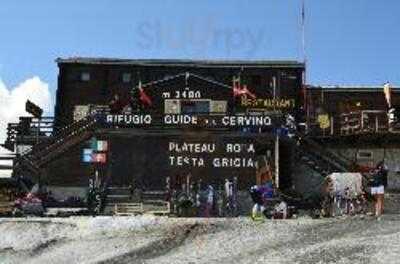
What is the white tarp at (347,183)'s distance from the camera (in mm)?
32806

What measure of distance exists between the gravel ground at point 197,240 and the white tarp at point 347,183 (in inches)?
270

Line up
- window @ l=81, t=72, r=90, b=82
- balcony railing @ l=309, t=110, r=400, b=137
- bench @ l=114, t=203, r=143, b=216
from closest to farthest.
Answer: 1. bench @ l=114, t=203, r=143, b=216
2. balcony railing @ l=309, t=110, r=400, b=137
3. window @ l=81, t=72, r=90, b=82

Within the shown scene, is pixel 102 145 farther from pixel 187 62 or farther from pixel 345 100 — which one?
pixel 345 100

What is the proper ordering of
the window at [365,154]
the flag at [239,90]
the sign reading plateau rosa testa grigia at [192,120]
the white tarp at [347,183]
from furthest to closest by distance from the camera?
the flag at [239,90]
the window at [365,154]
the sign reading plateau rosa testa grigia at [192,120]
the white tarp at [347,183]

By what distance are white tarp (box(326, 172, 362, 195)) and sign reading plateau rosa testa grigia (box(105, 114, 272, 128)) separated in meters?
8.08

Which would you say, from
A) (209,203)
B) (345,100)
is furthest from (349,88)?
(209,203)

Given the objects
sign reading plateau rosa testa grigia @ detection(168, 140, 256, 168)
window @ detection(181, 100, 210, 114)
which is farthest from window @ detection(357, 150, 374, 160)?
window @ detection(181, 100, 210, 114)

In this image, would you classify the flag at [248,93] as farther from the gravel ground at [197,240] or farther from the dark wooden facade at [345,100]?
the gravel ground at [197,240]

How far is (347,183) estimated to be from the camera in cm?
3353

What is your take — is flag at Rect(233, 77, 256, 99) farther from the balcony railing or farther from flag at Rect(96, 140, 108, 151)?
flag at Rect(96, 140, 108, 151)

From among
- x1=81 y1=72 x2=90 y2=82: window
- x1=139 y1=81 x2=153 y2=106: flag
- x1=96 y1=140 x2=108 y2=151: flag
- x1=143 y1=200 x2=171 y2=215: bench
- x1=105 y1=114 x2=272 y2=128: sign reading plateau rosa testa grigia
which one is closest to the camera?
x1=143 y1=200 x2=171 y2=215: bench

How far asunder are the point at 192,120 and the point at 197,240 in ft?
57.7

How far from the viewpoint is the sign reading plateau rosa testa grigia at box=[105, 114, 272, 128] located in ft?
136

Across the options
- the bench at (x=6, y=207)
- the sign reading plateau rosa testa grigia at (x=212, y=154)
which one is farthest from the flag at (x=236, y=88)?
the bench at (x=6, y=207)
